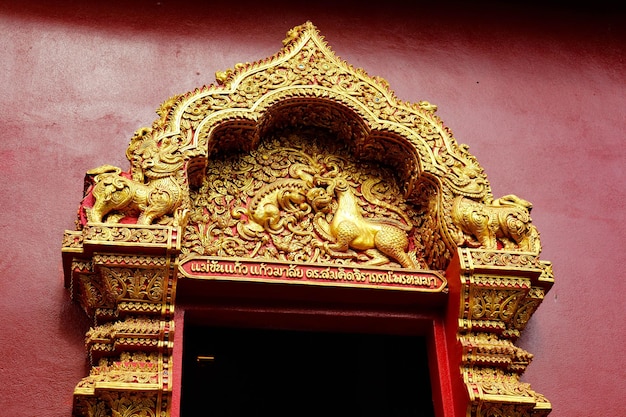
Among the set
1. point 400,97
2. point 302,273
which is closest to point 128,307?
point 302,273

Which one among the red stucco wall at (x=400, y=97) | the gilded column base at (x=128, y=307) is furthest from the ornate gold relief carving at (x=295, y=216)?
the red stucco wall at (x=400, y=97)

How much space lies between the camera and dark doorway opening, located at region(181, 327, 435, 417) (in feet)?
14.9

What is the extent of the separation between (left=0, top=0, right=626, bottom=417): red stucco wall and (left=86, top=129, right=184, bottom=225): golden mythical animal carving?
414 mm

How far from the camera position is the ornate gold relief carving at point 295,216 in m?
3.29

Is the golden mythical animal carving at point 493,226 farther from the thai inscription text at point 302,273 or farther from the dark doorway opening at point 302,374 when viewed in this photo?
the dark doorway opening at point 302,374

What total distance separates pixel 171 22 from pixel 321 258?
1627mm

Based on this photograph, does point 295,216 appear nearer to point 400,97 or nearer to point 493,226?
point 493,226

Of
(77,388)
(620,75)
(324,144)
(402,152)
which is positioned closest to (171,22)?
(324,144)

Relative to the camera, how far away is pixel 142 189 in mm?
3473

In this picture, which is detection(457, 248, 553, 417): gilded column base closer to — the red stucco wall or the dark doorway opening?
the red stucco wall

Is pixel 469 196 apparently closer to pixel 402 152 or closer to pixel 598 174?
pixel 402 152

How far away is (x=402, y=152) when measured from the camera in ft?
13.0

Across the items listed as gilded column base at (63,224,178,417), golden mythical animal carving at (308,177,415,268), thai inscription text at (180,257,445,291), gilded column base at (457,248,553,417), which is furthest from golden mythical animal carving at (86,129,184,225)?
gilded column base at (457,248,553,417)

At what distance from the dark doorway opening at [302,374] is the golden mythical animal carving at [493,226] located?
752 millimetres
